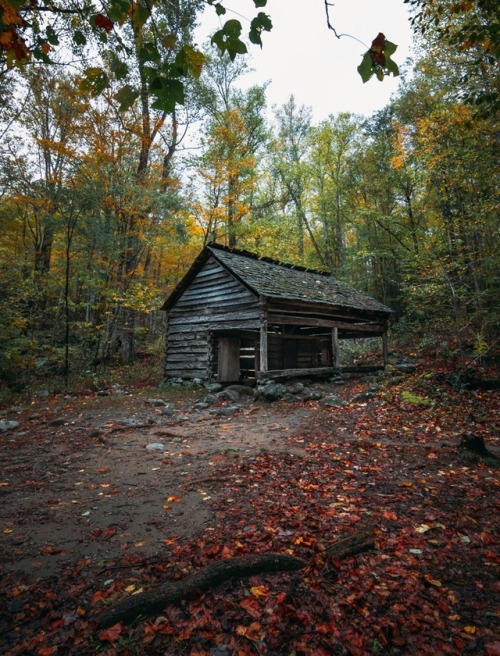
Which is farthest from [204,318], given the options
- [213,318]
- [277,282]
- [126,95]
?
[126,95]

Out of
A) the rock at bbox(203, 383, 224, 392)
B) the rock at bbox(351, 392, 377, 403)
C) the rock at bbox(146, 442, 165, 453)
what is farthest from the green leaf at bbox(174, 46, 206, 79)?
the rock at bbox(203, 383, 224, 392)

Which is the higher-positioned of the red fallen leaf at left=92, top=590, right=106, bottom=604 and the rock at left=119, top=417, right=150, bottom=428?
the red fallen leaf at left=92, top=590, right=106, bottom=604

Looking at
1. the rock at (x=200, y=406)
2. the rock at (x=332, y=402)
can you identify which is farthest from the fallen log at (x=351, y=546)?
the rock at (x=200, y=406)

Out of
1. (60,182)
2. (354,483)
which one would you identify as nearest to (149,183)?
(60,182)

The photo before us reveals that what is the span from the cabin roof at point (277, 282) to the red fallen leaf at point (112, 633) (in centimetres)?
965

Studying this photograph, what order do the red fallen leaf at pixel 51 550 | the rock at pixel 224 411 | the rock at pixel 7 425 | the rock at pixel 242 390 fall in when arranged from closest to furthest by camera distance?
the red fallen leaf at pixel 51 550 → the rock at pixel 7 425 → the rock at pixel 224 411 → the rock at pixel 242 390

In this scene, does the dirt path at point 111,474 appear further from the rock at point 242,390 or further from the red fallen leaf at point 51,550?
the rock at point 242,390

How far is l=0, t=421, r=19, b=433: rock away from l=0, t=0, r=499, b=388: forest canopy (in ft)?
13.5

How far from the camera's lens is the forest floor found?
207cm

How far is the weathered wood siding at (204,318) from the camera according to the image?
40.5 ft

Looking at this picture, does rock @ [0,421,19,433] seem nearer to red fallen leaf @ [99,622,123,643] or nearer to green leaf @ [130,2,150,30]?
red fallen leaf @ [99,622,123,643]

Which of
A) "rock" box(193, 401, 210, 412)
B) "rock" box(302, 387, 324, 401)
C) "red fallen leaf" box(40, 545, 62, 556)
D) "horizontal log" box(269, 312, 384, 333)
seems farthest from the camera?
"horizontal log" box(269, 312, 384, 333)

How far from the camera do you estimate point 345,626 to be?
6.95ft

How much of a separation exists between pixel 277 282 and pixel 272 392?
15.3 ft
